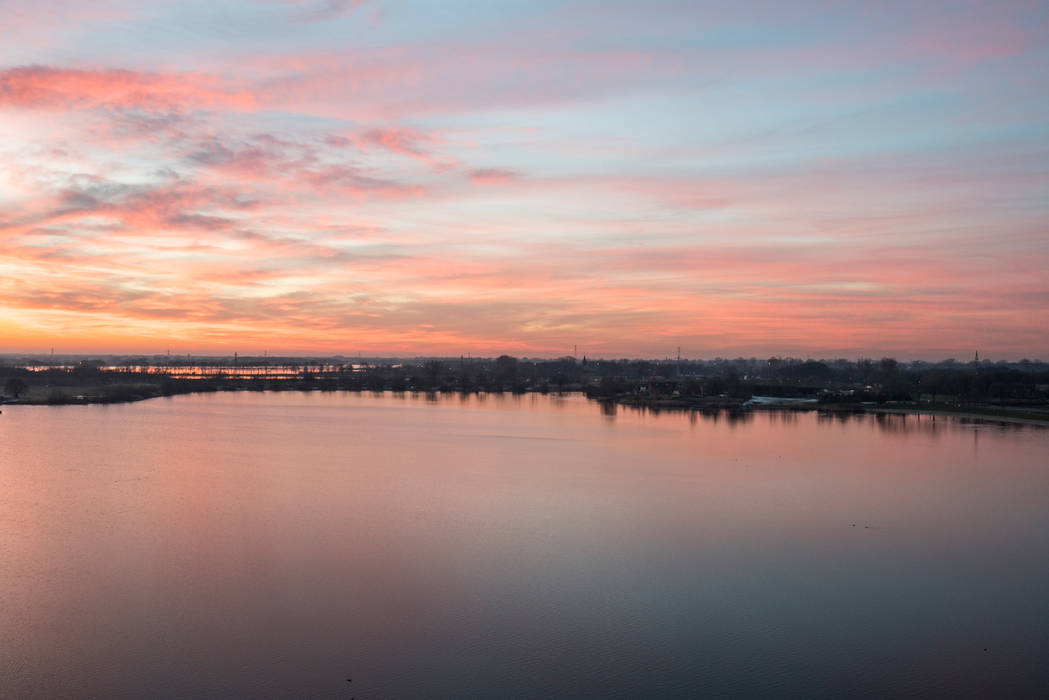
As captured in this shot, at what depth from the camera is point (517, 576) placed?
8.06m

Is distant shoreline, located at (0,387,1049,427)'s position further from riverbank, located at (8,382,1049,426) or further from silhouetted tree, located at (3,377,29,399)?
silhouetted tree, located at (3,377,29,399)

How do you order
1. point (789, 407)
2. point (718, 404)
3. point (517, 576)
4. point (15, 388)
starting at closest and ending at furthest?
point (517, 576) < point (789, 407) < point (15, 388) < point (718, 404)

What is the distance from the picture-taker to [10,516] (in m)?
10.5

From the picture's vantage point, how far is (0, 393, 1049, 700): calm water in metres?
5.87

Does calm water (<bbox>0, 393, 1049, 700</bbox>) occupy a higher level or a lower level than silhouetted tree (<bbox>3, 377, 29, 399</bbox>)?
lower

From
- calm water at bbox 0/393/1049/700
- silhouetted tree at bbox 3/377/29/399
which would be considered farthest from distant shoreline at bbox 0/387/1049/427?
calm water at bbox 0/393/1049/700

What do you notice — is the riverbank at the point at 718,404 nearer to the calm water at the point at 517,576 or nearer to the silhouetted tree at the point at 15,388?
the silhouetted tree at the point at 15,388

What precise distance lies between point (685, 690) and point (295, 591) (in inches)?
153

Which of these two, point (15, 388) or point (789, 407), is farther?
point (15, 388)

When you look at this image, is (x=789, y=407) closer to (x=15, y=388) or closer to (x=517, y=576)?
(x=517, y=576)

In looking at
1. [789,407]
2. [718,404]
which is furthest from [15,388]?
[789,407]

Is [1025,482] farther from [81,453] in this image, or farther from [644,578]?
[81,453]

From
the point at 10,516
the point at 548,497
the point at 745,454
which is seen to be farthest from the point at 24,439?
the point at 745,454

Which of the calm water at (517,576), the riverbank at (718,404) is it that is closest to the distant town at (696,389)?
the riverbank at (718,404)
